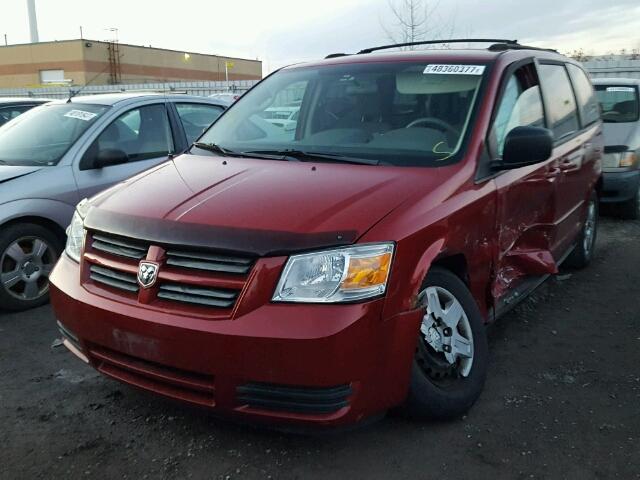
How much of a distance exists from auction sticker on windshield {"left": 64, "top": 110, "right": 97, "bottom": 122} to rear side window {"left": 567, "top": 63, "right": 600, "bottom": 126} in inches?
159

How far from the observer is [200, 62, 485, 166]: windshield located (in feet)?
11.1

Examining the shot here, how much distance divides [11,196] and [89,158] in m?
0.78

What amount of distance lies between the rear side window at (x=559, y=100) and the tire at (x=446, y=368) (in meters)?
1.87

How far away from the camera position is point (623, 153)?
7.63 m

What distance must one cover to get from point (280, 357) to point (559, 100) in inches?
130

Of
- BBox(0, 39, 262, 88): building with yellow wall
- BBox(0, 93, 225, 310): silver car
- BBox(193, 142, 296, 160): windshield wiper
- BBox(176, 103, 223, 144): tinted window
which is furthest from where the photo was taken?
BBox(0, 39, 262, 88): building with yellow wall

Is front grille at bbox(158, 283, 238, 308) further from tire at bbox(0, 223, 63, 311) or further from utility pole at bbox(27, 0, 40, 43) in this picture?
utility pole at bbox(27, 0, 40, 43)

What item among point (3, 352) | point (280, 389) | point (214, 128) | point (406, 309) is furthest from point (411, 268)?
point (3, 352)

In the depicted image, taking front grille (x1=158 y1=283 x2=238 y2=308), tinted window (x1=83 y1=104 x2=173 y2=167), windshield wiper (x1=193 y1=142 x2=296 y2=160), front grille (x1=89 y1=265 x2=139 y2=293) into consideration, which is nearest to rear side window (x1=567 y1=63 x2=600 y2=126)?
windshield wiper (x1=193 y1=142 x2=296 y2=160)

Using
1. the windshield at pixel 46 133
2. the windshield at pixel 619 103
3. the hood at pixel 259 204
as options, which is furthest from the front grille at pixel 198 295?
the windshield at pixel 619 103

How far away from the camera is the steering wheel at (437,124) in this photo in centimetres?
338

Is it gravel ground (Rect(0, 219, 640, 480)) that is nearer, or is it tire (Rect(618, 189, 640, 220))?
gravel ground (Rect(0, 219, 640, 480))

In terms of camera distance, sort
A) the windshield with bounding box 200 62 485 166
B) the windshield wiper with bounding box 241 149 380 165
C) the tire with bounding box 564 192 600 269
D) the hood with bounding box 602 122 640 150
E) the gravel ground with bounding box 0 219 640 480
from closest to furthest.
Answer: the gravel ground with bounding box 0 219 640 480
the windshield wiper with bounding box 241 149 380 165
the windshield with bounding box 200 62 485 166
the tire with bounding box 564 192 600 269
the hood with bounding box 602 122 640 150

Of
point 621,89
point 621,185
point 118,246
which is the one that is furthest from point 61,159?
point 621,89
